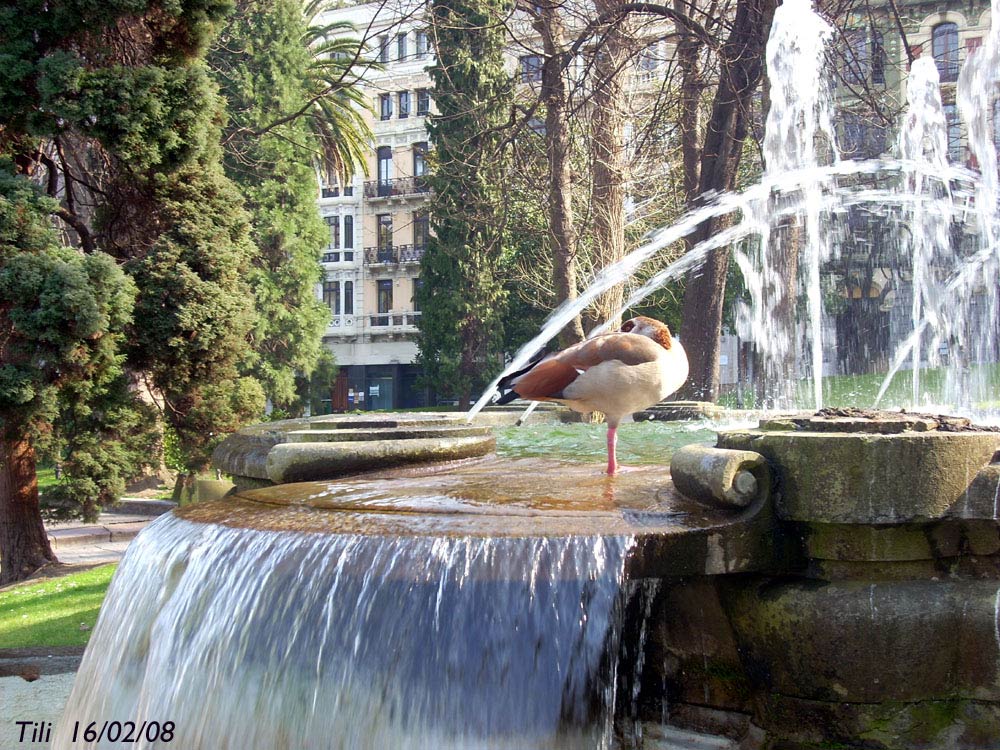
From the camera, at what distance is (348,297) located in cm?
4603

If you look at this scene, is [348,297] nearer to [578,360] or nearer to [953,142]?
[953,142]

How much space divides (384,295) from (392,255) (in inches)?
77.2

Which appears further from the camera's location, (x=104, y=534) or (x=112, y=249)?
(x=104, y=534)

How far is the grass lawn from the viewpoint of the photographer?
805 cm

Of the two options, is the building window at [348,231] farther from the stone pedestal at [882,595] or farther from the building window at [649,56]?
the stone pedestal at [882,595]

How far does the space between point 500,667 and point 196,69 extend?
9.05 meters

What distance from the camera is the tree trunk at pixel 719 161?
34.8 ft

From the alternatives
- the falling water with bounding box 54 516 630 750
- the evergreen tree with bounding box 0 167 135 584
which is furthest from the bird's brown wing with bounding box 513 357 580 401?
the evergreen tree with bounding box 0 167 135 584

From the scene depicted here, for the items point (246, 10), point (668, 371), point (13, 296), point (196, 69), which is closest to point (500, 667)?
point (668, 371)

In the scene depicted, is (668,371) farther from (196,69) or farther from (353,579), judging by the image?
(196,69)

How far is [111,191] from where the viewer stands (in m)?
11.6

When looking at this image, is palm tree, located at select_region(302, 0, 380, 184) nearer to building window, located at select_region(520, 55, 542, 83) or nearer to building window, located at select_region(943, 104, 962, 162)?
building window, located at select_region(520, 55, 542, 83)

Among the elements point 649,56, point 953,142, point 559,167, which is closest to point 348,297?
point 953,142

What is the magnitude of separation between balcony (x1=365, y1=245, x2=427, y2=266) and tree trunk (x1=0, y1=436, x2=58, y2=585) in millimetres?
33100
